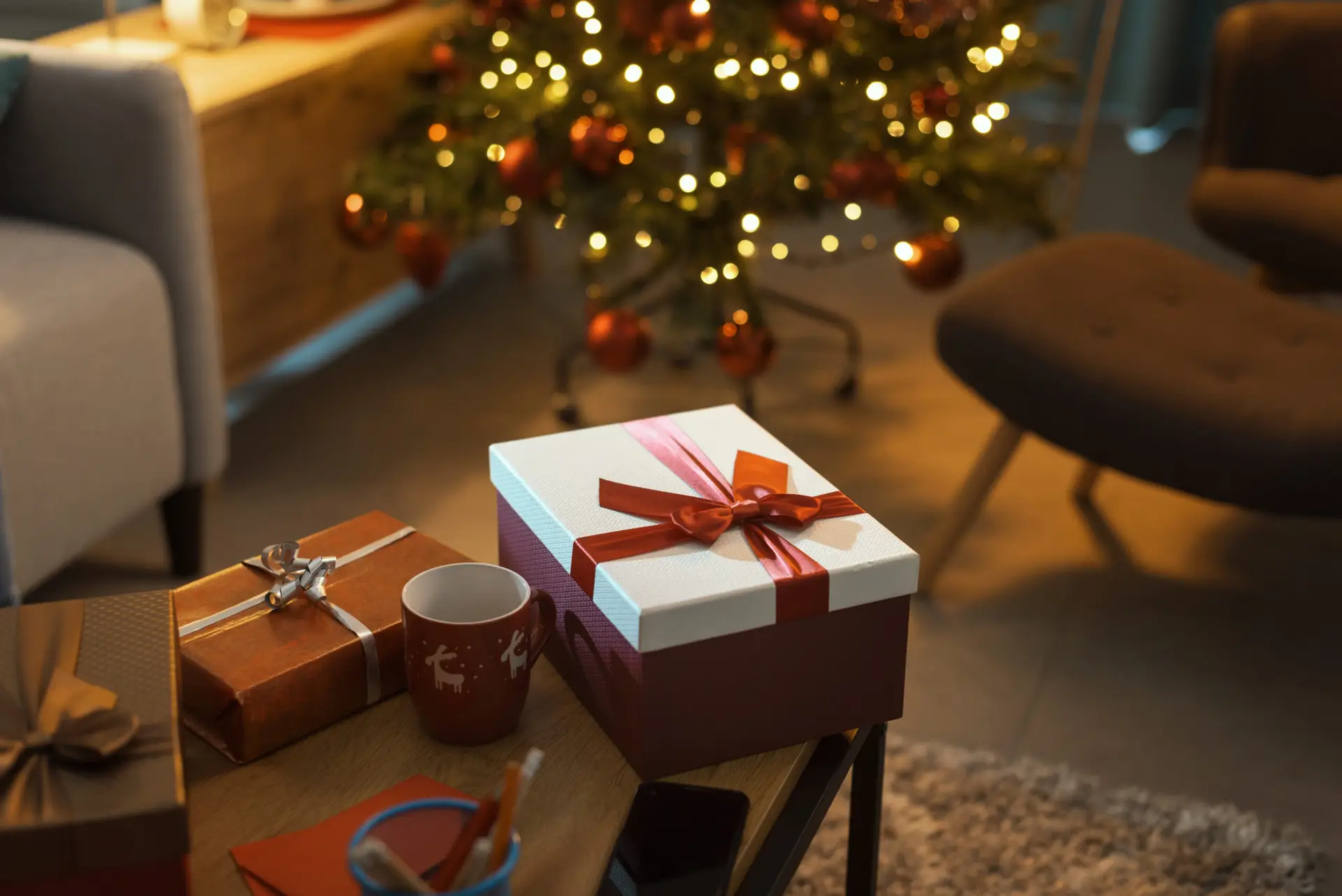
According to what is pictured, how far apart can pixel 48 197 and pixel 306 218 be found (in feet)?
1.75

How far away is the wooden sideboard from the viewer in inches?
77.4

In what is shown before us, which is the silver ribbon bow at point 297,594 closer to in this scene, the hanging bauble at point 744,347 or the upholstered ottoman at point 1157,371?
the upholstered ottoman at point 1157,371

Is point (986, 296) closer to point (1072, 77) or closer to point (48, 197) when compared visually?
point (1072, 77)

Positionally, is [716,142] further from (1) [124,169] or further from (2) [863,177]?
(1) [124,169]

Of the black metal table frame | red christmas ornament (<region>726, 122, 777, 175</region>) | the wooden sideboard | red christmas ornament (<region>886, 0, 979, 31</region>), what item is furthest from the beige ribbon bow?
red christmas ornament (<region>886, 0, 979, 31</region>)

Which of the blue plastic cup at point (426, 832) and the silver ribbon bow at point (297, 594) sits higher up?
the silver ribbon bow at point (297, 594)

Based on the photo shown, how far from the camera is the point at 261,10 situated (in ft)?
7.24

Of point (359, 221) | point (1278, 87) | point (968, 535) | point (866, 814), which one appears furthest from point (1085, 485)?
point (359, 221)

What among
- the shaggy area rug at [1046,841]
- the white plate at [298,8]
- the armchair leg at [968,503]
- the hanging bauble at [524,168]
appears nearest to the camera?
the shaggy area rug at [1046,841]

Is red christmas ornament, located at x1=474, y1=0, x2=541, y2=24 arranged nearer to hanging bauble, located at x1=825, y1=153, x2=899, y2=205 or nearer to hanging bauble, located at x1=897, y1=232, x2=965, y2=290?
→ hanging bauble, located at x1=825, y1=153, x2=899, y2=205

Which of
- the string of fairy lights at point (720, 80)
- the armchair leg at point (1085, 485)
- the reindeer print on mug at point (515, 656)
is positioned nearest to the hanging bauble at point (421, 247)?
the string of fairy lights at point (720, 80)

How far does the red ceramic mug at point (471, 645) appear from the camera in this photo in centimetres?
88

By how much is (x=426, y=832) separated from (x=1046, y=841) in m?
0.78

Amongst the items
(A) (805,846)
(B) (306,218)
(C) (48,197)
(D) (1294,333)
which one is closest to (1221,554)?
(D) (1294,333)
